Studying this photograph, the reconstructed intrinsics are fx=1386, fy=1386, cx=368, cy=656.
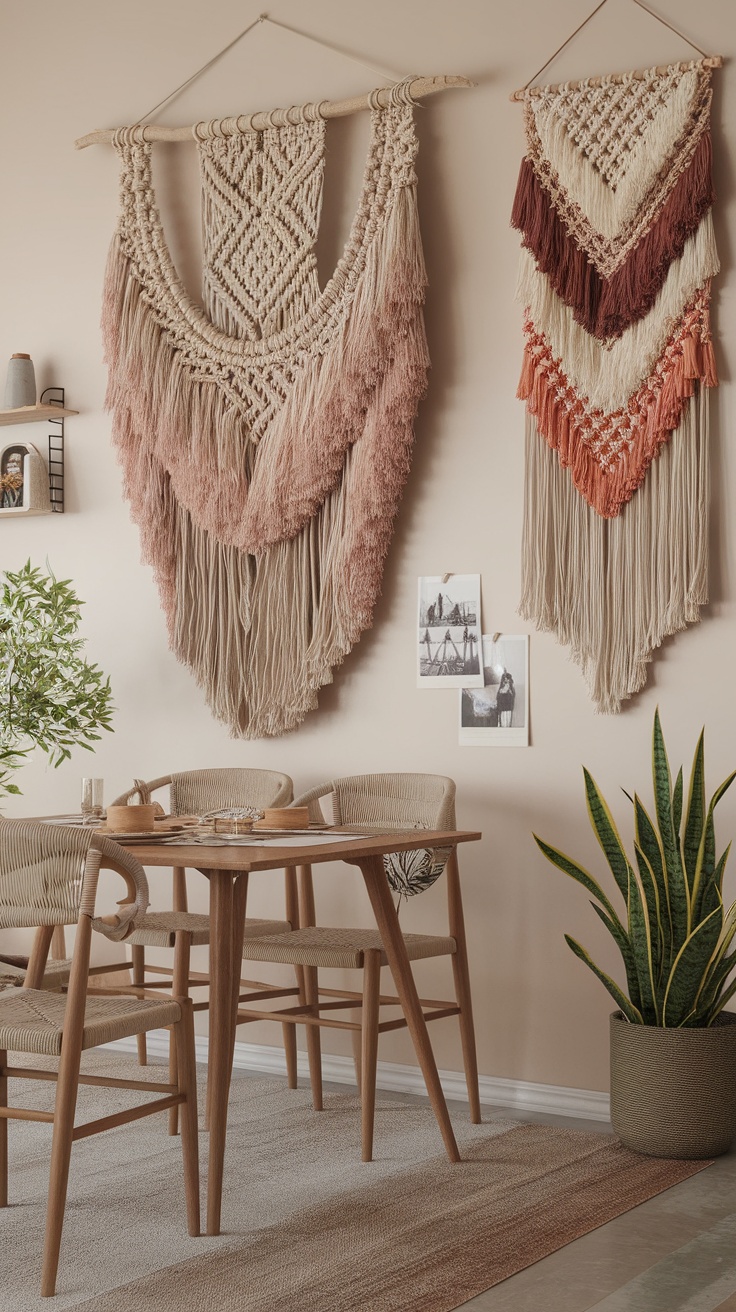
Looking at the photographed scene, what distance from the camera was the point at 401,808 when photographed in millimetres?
3553

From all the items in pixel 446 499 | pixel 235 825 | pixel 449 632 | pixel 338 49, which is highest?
pixel 338 49

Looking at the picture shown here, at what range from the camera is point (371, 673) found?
12.9 feet

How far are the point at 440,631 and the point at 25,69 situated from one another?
2454mm

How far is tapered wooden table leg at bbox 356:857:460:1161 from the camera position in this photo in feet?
Answer: 9.77

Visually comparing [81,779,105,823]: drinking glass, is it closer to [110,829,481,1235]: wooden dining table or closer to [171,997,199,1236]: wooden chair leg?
[110,829,481,1235]: wooden dining table

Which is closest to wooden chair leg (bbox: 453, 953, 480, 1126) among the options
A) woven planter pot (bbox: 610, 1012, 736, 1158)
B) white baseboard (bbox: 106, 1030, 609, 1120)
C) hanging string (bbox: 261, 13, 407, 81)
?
white baseboard (bbox: 106, 1030, 609, 1120)

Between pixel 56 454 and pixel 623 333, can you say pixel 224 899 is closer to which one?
pixel 623 333

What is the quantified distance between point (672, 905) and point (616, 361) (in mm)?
1386

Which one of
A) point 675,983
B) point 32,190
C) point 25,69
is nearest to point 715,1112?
point 675,983

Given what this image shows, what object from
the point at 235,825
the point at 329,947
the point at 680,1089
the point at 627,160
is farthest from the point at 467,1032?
the point at 627,160

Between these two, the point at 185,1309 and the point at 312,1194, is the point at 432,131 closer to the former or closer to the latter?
the point at 312,1194

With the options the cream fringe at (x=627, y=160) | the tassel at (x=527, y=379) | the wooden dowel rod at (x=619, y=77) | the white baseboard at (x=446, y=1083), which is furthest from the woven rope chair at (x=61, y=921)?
the wooden dowel rod at (x=619, y=77)

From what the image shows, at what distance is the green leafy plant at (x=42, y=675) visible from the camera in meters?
4.03

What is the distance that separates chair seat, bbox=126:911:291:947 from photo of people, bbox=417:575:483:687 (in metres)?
0.78
